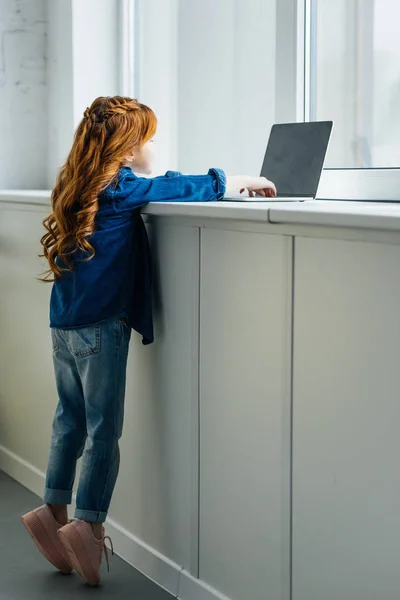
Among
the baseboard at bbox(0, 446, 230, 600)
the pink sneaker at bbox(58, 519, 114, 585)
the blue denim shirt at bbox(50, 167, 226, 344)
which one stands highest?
the blue denim shirt at bbox(50, 167, 226, 344)

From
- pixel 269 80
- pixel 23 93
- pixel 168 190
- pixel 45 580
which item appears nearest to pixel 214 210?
pixel 168 190

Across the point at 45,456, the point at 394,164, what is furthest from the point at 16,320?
the point at 394,164

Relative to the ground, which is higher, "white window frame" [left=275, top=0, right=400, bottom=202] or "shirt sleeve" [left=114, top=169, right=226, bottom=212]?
"white window frame" [left=275, top=0, right=400, bottom=202]

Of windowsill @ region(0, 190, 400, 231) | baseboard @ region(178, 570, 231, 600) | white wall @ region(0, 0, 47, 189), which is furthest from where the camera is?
white wall @ region(0, 0, 47, 189)

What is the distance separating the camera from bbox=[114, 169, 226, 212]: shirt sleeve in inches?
75.7

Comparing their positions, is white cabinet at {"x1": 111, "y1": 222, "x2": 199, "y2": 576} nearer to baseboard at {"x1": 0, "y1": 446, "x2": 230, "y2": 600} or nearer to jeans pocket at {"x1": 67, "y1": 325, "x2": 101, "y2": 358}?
baseboard at {"x1": 0, "y1": 446, "x2": 230, "y2": 600}

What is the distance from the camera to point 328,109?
2164mm

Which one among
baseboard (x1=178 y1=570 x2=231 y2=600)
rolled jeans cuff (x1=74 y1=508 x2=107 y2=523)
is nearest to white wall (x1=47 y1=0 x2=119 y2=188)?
rolled jeans cuff (x1=74 y1=508 x2=107 y2=523)

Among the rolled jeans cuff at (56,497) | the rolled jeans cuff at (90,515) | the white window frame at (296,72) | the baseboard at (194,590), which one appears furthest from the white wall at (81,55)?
the baseboard at (194,590)

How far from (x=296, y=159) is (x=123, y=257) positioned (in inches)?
17.7

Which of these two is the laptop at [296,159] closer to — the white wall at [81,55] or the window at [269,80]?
the window at [269,80]

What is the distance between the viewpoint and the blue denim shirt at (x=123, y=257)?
1.93 meters

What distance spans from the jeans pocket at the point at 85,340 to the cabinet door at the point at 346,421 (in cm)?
54

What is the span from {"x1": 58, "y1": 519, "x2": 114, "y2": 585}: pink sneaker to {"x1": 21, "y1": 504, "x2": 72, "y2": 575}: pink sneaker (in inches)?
3.5
